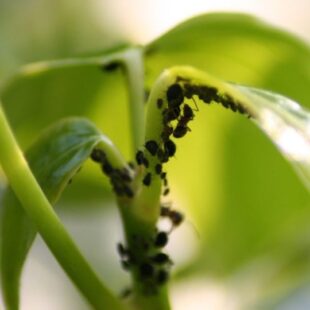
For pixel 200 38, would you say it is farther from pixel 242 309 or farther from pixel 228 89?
pixel 242 309

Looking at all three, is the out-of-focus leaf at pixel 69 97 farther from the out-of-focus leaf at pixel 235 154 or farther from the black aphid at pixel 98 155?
the black aphid at pixel 98 155

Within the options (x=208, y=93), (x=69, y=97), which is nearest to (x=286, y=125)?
(x=208, y=93)

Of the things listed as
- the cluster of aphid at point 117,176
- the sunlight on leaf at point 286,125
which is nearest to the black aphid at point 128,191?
the cluster of aphid at point 117,176

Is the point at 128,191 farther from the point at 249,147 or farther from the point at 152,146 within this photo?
the point at 249,147

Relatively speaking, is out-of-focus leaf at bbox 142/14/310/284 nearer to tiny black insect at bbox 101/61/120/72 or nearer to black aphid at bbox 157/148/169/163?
tiny black insect at bbox 101/61/120/72

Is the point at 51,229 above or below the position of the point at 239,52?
below

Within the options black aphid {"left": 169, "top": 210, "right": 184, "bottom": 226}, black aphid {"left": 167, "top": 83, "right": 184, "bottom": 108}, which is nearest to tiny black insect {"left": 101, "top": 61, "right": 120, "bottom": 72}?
black aphid {"left": 169, "top": 210, "right": 184, "bottom": 226}
